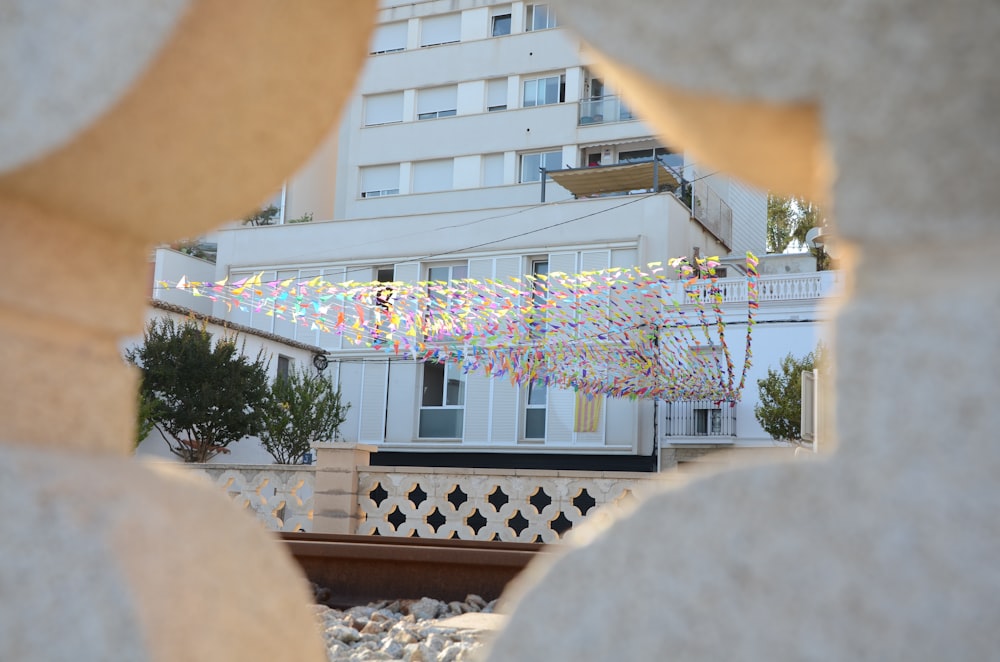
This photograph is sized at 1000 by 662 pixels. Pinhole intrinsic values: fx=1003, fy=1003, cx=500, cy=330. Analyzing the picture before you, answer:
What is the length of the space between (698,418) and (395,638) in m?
17.4

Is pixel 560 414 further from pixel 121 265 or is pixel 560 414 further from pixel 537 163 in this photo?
pixel 121 265

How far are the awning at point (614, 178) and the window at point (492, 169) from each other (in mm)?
1751

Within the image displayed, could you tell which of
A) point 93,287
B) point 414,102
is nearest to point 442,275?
point 414,102

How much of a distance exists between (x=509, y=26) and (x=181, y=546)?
2671 centimetres

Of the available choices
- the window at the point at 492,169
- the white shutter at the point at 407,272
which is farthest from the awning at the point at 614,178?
the white shutter at the point at 407,272

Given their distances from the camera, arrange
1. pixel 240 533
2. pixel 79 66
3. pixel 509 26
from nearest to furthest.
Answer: pixel 79 66 < pixel 240 533 < pixel 509 26

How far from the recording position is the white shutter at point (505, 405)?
70.9 ft

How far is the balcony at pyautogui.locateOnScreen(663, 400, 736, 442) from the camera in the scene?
66.6ft

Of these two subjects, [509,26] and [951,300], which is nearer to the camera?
[951,300]

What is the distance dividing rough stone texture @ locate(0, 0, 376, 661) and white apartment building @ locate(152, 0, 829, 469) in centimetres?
1947

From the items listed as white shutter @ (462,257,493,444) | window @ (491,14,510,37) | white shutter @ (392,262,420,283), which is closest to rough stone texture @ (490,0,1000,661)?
white shutter @ (462,257,493,444)

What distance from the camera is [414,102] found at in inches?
1050

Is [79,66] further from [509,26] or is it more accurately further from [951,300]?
[509,26]

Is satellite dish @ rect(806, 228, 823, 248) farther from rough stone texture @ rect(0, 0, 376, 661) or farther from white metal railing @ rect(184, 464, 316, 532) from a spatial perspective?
rough stone texture @ rect(0, 0, 376, 661)
